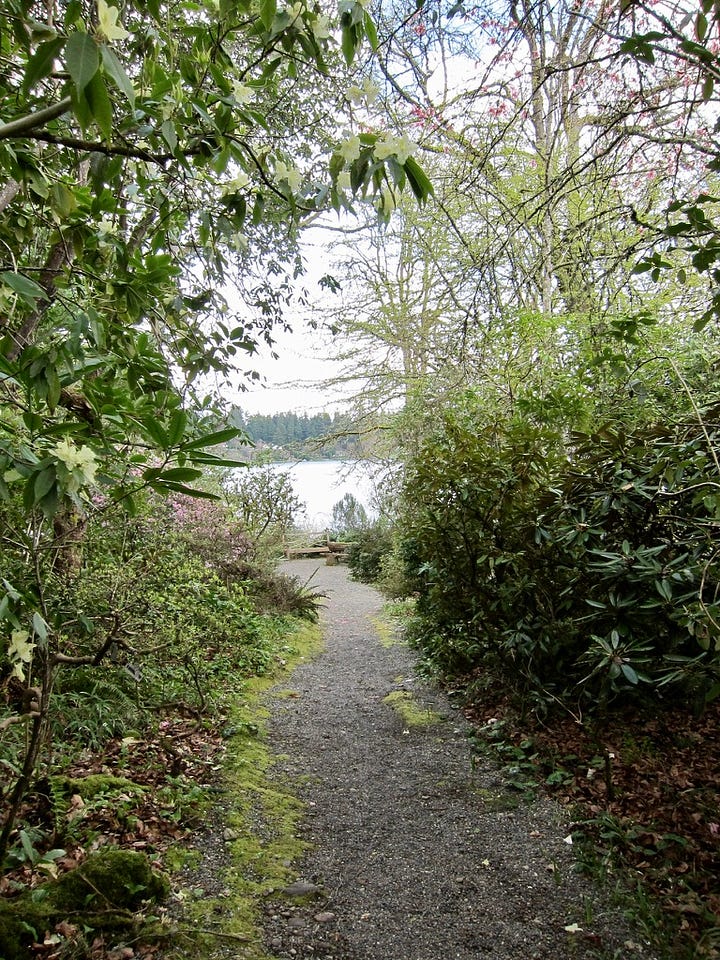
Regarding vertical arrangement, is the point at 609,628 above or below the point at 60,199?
below

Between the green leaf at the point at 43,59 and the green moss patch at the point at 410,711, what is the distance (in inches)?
155

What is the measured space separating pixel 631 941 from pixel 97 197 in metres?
2.69

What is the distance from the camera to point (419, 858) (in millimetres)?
2422

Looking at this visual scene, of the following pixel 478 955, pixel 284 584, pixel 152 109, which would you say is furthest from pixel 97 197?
pixel 284 584

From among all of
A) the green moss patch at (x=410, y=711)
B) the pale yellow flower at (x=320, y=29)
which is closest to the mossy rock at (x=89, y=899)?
the green moss patch at (x=410, y=711)

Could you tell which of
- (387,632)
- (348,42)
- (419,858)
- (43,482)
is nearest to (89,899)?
(419,858)

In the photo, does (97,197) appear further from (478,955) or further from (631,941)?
(631,941)

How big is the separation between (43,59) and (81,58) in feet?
0.38

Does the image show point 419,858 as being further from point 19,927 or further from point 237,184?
point 237,184

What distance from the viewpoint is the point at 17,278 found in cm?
107

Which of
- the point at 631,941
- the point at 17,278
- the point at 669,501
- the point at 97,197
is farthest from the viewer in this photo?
the point at 669,501

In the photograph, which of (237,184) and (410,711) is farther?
(410,711)

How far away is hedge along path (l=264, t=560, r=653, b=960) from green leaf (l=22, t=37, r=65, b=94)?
2302 mm

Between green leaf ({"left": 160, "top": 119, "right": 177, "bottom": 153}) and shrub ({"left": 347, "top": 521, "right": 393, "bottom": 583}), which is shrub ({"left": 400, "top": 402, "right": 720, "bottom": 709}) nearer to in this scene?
green leaf ({"left": 160, "top": 119, "right": 177, "bottom": 153})
